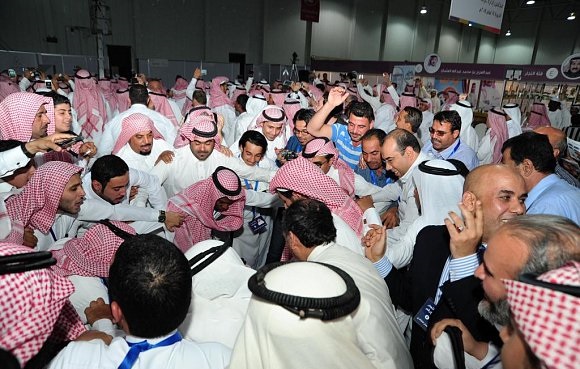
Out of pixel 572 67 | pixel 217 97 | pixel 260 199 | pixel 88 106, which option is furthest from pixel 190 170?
pixel 572 67

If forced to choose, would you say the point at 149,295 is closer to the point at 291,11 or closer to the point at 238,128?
the point at 238,128

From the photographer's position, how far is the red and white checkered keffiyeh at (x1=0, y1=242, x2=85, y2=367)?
0.98 meters

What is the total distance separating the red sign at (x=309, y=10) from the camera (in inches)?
675

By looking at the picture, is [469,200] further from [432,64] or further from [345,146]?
[432,64]

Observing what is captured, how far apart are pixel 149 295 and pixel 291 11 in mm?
20682

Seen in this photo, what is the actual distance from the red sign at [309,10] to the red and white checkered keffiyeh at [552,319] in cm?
1815

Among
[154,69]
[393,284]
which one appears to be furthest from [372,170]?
[154,69]

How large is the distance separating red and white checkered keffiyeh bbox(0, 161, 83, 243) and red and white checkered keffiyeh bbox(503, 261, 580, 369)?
7.39ft

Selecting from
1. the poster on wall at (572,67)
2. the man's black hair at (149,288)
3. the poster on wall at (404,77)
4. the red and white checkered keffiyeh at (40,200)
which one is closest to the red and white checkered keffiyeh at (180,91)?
the poster on wall at (404,77)

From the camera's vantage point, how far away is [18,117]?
3041 mm

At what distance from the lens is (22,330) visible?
40.3 inches

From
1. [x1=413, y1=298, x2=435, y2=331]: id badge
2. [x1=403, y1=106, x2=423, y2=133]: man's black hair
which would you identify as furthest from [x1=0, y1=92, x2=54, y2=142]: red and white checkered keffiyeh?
[x1=403, y1=106, x2=423, y2=133]: man's black hair

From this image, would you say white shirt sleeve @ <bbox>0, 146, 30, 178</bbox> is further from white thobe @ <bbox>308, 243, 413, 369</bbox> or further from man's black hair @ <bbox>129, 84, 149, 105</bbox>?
man's black hair @ <bbox>129, 84, 149, 105</bbox>

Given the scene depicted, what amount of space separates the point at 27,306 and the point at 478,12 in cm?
809
